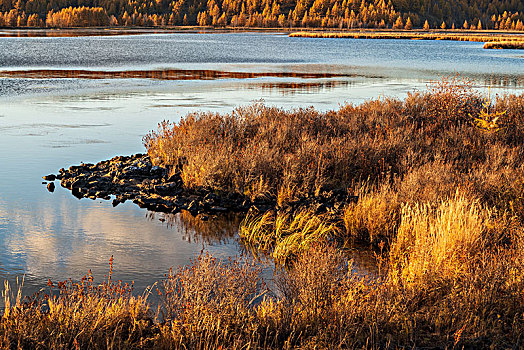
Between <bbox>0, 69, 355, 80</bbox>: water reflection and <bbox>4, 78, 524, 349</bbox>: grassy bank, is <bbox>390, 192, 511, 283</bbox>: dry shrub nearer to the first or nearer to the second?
<bbox>4, 78, 524, 349</bbox>: grassy bank

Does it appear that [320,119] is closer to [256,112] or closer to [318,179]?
[256,112]

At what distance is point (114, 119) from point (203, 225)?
12628 millimetres

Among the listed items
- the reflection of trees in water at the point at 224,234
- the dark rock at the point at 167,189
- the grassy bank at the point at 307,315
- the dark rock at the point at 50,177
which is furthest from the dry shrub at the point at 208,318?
the dark rock at the point at 50,177

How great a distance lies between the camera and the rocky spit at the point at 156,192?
11.9 meters

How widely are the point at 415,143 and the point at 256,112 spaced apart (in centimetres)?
511

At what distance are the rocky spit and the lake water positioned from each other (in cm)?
43

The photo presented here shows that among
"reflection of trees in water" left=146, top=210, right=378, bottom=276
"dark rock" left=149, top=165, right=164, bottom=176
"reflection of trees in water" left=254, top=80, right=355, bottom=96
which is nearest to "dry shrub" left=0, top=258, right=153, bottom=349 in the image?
"reflection of trees in water" left=146, top=210, right=378, bottom=276

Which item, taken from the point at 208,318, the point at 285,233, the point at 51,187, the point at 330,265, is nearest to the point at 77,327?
the point at 208,318

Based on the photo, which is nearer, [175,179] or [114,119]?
[175,179]

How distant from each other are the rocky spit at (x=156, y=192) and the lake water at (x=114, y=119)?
427 mm

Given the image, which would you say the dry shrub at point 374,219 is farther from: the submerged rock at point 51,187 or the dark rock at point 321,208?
the submerged rock at point 51,187

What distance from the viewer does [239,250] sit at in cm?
950

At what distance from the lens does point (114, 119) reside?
2223 centimetres

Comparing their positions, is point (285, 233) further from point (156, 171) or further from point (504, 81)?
point (504, 81)
